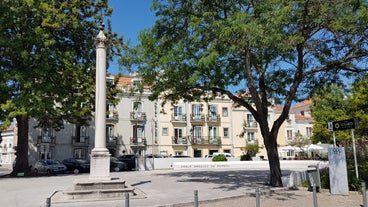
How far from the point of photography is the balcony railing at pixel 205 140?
184 feet

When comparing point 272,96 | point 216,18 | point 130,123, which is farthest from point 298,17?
point 130,123

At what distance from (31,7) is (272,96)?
17.6 meters

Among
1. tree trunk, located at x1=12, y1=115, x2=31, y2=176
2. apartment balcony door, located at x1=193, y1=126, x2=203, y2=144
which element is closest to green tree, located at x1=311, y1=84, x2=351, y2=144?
apartment balcony door, located at x1=193, y1=126, x2=203, y2=144

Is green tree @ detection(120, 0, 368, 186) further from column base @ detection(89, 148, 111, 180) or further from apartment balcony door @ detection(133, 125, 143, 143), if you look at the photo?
apartment balcony door @ detection(133, 125, 143, 143)

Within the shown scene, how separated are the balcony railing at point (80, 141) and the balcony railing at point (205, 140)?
16.3m

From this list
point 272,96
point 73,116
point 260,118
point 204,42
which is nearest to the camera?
point 204,42

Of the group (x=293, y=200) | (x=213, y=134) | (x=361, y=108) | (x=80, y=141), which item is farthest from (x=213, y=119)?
(x=293, y=200)

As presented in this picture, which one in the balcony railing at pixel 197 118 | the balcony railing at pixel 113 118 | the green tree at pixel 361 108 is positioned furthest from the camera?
the balcony railing at pixel 197 118

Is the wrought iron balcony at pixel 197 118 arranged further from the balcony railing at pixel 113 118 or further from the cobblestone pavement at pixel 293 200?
the cobblestone pavement at pixel 293 200

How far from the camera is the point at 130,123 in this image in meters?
51.0

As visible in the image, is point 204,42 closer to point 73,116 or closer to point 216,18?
point 216,18

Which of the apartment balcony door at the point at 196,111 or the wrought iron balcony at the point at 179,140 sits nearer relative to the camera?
the wrought iron balcony at the point at 179,140

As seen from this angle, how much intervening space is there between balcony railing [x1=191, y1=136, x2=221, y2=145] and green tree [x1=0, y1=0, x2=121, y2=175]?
28416mm

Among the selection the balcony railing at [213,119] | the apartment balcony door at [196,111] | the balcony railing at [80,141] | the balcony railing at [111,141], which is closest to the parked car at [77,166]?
the balcony railing at [80,141]
